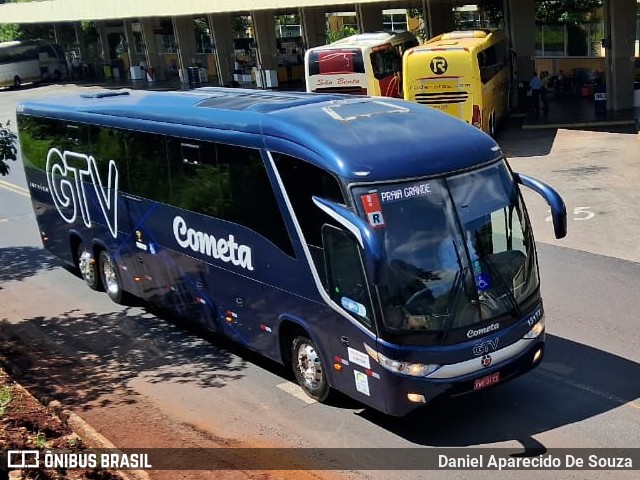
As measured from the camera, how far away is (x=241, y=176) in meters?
10.3

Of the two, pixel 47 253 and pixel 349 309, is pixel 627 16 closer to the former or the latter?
pixel 47 253

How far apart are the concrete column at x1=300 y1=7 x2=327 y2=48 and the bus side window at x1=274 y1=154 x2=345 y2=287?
33.8 m

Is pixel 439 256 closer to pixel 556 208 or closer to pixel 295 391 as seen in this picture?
pixel 556 208

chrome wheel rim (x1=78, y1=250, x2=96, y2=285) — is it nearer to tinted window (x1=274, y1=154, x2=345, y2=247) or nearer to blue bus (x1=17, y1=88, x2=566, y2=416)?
blue bus (x1=17, y1=88, x2=566, y2=416)

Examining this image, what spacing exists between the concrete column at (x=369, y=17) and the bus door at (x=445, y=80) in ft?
43.5

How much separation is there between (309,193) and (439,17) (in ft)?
97.4

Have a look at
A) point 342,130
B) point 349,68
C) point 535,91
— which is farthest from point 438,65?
point 342,130

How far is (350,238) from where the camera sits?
8.47 m

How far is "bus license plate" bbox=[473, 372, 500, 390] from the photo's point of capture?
340 inches

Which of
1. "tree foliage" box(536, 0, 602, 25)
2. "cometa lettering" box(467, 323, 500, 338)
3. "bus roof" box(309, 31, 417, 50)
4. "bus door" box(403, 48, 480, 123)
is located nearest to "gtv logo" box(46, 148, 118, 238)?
"cometa lettering" box(467, 323, 500, 338)

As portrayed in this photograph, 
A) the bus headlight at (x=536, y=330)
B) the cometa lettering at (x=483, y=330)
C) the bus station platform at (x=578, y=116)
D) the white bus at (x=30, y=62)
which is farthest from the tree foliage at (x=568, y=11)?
the white bus at (x=30, y=62)

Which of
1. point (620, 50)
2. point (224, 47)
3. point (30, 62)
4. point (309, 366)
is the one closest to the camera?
point (309, 366)

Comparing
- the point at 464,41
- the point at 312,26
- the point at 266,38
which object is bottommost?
the point at 464,41

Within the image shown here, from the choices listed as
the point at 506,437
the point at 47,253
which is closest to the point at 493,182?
the point at 506,437
